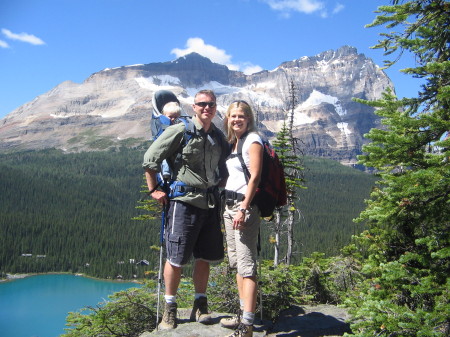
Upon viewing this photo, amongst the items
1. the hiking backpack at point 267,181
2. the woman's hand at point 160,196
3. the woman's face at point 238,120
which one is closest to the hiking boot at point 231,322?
the hiking backpack at point 267,181

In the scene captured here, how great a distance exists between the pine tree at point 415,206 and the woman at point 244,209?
3.46 feet

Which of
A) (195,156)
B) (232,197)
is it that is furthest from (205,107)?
(232,197)

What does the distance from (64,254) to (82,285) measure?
20.8 meters

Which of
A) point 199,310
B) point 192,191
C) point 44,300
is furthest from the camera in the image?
point 44,300

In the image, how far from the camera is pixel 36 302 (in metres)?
64.2

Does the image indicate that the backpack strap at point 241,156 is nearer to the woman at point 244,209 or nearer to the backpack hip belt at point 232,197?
the woman at point 244,209

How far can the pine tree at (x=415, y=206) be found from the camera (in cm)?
342

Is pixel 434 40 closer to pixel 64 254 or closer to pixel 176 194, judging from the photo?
pixel 176 194

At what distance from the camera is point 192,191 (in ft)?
13.8

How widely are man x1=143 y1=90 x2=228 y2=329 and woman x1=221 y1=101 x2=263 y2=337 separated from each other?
267 mm

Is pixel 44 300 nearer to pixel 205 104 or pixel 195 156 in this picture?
pixel 195 156

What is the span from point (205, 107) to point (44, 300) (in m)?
72.1

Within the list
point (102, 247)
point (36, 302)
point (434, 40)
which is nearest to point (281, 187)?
point (434, 40)

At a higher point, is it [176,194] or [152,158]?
[152,158]
